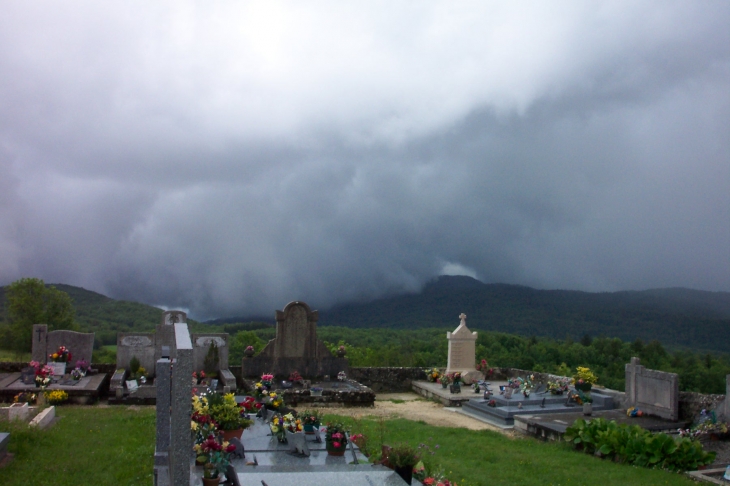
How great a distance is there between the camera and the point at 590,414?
13852mm

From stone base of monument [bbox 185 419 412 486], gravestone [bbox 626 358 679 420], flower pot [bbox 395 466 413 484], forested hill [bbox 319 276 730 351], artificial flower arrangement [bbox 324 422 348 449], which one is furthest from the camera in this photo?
forested hill [bbox 319 276 730 351]

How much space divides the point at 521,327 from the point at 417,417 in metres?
61.0

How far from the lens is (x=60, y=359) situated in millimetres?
16422

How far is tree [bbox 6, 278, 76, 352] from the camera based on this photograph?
30016mm

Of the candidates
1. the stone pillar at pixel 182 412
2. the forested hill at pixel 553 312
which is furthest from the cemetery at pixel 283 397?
the forested hill at pixel 553 312

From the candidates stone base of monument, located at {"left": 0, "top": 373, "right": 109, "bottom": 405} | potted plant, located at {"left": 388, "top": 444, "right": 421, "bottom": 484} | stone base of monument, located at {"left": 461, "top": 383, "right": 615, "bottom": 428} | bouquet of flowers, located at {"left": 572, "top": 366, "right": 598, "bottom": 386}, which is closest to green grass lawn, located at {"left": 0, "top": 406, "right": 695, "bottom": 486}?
potted plant, located at {"left": 388, "top": 444, "right": 421, "bottom": 484}

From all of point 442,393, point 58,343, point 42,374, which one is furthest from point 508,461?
point 58,343

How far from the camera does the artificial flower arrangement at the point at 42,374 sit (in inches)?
574

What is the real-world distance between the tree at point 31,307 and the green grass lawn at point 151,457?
2089 cm

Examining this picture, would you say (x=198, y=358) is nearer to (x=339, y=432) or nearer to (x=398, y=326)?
(x=339, y=432)

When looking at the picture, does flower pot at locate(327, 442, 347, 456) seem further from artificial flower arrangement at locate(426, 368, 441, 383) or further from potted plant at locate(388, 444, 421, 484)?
Answer: artificial flower arrangement at locate(426, 368, 441, 383)

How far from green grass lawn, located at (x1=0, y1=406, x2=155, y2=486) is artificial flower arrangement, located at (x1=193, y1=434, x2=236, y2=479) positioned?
0.85m

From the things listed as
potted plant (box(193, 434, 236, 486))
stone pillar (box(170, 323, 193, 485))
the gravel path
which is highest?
stone pillar (box(170, 323, 193, 485))

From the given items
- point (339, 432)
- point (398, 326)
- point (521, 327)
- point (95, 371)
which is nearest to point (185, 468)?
point (339, 432)
